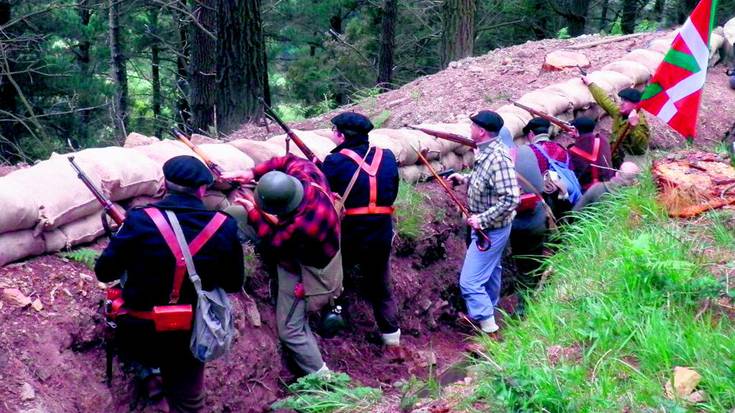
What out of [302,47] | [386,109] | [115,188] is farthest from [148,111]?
[115,188]

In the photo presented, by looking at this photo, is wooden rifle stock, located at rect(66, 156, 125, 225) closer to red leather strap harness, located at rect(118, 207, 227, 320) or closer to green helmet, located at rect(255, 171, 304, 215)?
red leather strap harness, located at rect(118, 207, 227, 320)

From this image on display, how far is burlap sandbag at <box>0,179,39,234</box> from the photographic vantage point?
434cm

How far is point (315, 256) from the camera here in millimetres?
5066

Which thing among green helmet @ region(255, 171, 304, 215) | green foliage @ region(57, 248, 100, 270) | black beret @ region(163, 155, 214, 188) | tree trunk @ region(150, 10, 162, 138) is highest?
black beret @ region(163, 155, 214, 188)

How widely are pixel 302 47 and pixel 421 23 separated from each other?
414cm

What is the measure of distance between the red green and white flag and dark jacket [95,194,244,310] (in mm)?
4168

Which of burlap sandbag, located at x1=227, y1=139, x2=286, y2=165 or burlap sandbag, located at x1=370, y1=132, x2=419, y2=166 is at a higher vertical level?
burlap sandbag, located at x1=227, y1=139, x2=286, y2=165

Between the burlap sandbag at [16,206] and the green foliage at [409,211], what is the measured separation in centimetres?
321

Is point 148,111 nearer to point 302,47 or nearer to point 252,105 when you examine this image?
point 302,47

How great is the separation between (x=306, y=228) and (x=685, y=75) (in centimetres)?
364

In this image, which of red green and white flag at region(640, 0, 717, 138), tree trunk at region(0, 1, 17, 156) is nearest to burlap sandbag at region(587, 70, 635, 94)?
red green and white flag at region(640, 0, 717, 138)

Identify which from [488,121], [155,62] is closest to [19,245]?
[488,121]

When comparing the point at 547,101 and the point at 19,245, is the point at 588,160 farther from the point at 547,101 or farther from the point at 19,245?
the point at 19,245

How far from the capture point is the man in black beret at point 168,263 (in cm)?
392
